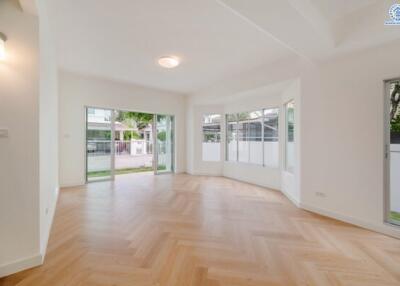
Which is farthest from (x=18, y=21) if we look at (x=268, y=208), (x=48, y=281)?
(x=268, y=208)

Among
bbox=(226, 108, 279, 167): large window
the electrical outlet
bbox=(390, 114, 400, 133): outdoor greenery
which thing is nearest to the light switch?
the electrical outlet

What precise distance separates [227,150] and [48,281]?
5401mm

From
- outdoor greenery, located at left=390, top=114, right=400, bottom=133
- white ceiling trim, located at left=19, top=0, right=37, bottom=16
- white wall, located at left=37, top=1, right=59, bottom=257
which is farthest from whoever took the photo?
outdoor greenery, located at left=390, top=114, right=400, bottom=133

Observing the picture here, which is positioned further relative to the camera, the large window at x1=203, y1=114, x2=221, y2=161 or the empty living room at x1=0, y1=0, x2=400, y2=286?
the large window at x1=203, y1=114, x2=221, y2=161

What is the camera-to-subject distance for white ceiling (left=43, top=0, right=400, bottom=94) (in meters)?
2.32

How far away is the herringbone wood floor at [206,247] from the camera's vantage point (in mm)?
1783

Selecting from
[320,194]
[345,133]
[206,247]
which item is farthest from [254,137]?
[206,247]

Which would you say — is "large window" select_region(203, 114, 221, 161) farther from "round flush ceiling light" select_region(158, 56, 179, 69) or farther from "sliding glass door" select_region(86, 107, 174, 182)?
"round flush ceiling light" select_region(158, 56, 179, 69)

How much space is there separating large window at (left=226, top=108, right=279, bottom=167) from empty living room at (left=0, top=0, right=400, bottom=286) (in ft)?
0.18

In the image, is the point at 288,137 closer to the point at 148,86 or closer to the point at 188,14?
the point at 188,14

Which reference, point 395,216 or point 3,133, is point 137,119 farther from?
point 395,216

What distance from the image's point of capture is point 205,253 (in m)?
2.16

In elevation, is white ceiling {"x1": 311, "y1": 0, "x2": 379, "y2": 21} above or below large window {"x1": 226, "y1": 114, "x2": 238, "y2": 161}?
above

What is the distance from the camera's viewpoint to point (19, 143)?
1836mm
